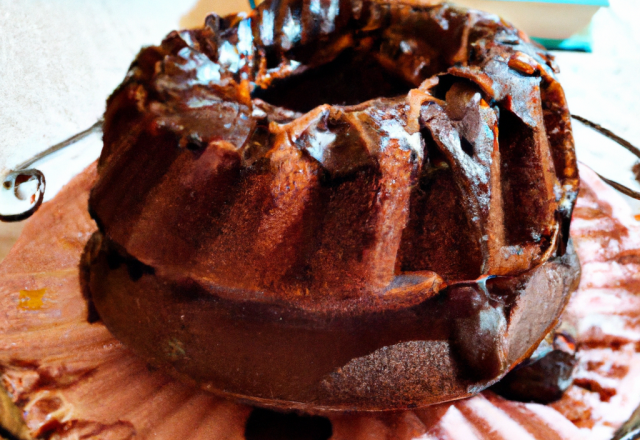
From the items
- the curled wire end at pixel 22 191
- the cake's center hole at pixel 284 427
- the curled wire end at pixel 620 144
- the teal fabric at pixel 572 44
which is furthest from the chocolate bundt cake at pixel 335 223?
the teal fabric at pixel 572 44

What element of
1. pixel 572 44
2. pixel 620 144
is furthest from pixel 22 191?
pixel 572 44

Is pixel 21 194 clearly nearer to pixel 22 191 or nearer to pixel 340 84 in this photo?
pixel 22 191

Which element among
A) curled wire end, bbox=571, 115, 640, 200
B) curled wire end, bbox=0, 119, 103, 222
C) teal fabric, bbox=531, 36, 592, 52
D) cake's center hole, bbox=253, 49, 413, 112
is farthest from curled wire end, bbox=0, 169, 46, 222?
teal fabric, bbox=531, 36, 592, 52

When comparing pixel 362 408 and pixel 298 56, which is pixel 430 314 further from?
pixel 298 56

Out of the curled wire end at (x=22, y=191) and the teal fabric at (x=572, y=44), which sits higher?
the teal fabric at (x=572, y=44)

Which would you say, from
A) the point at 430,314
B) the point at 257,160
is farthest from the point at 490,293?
the point at 257,160

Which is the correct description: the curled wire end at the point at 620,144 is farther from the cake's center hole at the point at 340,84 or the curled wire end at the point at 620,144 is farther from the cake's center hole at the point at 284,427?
the cake's center hole at the point at 284,427

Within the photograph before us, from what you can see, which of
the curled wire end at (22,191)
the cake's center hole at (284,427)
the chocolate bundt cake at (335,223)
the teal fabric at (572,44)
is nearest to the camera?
the chocolate bundt cake at (335,223)

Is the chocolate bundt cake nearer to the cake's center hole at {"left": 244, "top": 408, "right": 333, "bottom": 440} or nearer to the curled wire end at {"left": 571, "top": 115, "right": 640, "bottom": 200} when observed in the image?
the cake's center hole at {"left": 244, "top": 408, "right": 333, "bottom": 440}

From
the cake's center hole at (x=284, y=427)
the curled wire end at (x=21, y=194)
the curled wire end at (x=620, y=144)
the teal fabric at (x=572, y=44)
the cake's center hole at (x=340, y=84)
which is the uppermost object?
the cake's center hole at (x=340, y=84)
